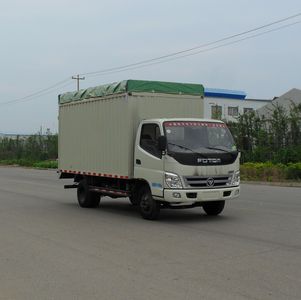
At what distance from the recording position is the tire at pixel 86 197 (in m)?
15.4

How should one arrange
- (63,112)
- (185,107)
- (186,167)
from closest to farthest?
(186,167), (185,107), (63,112)

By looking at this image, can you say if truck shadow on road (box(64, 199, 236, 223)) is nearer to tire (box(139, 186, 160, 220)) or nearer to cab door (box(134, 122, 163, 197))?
tire (box(139, 186, 160, 220))

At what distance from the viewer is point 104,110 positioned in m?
14.3

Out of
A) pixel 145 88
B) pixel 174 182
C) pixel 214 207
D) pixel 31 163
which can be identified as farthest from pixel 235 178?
pixel 31 163

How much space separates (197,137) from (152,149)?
104cm

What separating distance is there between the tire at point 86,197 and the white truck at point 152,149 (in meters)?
0.03

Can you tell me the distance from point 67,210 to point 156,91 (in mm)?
4142

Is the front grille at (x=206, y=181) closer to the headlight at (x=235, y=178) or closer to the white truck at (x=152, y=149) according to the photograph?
the white truck at (x=152, y=149)

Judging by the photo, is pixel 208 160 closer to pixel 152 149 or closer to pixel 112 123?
pixel 152 149

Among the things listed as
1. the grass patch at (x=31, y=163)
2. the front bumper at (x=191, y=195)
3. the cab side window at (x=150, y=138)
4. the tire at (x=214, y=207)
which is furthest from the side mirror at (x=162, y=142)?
the grass patch at (x=31, y=163)

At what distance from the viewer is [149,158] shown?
12531 millimetres

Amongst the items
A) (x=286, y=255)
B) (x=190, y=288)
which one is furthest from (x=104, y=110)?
(x=190, y=288)

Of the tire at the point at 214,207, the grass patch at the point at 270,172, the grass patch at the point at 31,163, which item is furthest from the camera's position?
the grass patch at the point at 31,163

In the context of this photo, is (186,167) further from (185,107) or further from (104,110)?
(104,110)
